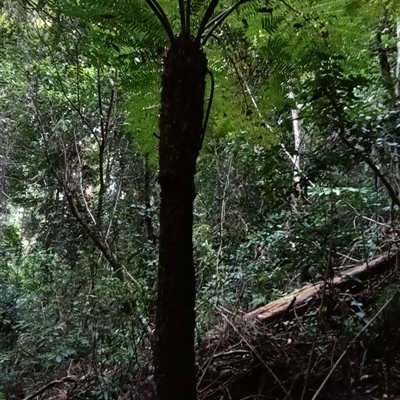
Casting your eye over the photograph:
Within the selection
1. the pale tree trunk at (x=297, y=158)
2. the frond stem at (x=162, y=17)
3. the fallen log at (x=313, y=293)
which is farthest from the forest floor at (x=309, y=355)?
the frond stem at (x=162, y=17)

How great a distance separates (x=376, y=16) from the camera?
Answer: 1.78 meters

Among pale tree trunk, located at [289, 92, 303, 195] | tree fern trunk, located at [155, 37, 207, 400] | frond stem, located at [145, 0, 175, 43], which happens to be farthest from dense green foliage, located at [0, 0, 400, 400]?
tree fern trunk, located at [155, 37, 207, 400]

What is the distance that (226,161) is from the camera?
4.04 metres

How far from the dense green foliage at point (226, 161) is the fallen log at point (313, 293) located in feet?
0.27

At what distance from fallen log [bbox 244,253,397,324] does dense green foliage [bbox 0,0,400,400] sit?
0.27 feet

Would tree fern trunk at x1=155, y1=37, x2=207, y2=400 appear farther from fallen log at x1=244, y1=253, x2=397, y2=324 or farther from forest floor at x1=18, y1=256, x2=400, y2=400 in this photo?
fallen log at x1=244, y1=253, x2=397, y2=324

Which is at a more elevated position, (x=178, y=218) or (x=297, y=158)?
(x=297, y=158)

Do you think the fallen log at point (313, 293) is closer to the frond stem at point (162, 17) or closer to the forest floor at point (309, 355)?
the forest floor at point (309, 355)

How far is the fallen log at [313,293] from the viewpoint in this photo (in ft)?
6.70

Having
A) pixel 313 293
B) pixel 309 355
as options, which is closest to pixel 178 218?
pixel 309 355

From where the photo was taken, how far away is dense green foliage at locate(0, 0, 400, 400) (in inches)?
68.8

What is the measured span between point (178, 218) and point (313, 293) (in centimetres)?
124

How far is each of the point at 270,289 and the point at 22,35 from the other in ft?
7.45

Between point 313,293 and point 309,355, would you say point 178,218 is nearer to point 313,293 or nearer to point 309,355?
point 309,355
